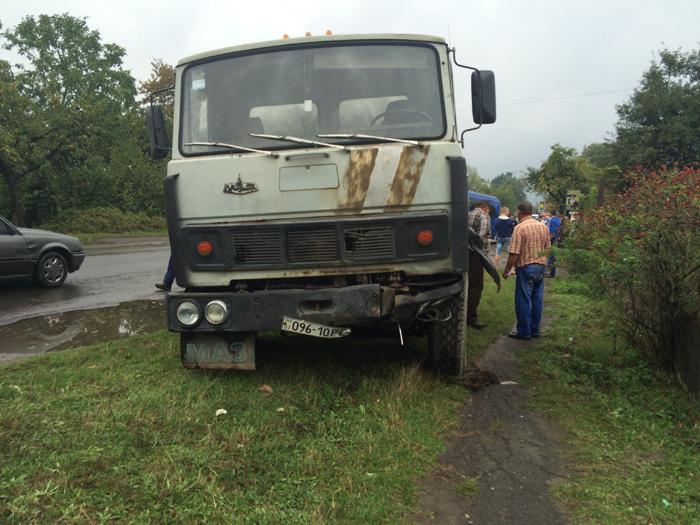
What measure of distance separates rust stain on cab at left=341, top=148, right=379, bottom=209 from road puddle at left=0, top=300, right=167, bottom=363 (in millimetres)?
3646

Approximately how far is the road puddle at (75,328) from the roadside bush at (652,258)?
196 inches

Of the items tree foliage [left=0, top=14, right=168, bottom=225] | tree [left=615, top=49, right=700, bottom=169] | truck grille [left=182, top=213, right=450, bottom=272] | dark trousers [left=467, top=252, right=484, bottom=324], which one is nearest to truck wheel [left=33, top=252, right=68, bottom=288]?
truck grille [left=182, top=213, right=450, bottom=272]

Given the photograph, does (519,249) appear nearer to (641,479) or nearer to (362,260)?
(362,260)

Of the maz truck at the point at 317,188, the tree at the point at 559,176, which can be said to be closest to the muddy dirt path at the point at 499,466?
the maz truck at the point at 317,188

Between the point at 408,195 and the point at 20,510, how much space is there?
2.94 m

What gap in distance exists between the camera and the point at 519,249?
259 inches

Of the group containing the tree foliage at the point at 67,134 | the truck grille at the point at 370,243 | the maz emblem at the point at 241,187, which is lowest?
the truck grille at the point at 370,243

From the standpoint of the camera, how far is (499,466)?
3.39 metres

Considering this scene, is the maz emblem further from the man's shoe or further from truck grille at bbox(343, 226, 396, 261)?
the man's shoe

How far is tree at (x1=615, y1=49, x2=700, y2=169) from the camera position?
30719mm

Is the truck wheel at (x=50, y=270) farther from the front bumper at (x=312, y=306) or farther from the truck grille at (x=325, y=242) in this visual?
the truck grille at (x=325, y=242)

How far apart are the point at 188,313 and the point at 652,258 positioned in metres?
3.58

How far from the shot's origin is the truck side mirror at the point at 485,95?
4.52 m

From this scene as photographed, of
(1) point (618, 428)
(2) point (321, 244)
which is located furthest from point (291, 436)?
(1) point (618, 428)
